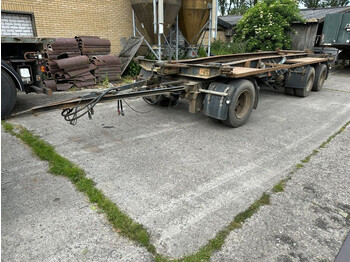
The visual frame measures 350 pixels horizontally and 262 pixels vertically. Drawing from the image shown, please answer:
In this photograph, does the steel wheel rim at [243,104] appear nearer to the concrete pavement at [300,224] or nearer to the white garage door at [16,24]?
the concrete pavement at [300,224]

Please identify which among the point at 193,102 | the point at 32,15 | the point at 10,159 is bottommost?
the point at 10,159

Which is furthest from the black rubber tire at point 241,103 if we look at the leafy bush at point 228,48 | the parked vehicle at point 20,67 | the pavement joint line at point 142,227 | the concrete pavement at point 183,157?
the leafy bush at point 228,48

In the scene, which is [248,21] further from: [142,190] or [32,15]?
[142,190]

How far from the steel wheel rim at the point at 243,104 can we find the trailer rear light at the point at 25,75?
5.15 m

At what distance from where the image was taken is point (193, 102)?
5465mm


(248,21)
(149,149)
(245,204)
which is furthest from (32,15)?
(248,21)

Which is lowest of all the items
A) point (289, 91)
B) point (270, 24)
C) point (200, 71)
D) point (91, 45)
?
point (289, 91)

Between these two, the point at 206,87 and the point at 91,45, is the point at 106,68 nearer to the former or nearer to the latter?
the point at 91,45

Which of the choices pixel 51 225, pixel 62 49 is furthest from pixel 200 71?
pixel 62 49

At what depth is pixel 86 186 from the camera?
11.1 ft

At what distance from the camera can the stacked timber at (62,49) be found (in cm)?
877

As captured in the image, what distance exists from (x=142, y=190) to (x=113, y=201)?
41cm

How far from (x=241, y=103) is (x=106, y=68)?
→ 19.8ft

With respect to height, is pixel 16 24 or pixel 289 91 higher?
pixel 16 24
